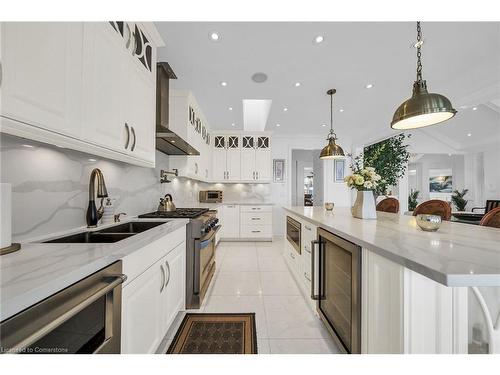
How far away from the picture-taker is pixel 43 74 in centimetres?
87

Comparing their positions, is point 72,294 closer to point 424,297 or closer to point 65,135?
point 65,135

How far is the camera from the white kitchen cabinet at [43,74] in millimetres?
756

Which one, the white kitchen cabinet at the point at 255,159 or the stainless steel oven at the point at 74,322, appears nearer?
the stainless steel oven at the point at 74,322

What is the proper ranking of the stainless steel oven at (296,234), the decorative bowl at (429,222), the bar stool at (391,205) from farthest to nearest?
the bar stool at (391,205) < the stainless steel oven at (296,234) < the decorative bowl at (429,222)

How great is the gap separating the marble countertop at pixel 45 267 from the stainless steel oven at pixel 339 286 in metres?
1.24

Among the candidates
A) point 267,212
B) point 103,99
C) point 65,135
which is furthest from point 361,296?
point 267,212

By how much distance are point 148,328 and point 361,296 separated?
128cm

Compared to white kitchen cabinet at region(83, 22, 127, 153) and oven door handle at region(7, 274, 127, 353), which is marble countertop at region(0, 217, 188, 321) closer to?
oven door handle at region(7, 274, 127, 353)

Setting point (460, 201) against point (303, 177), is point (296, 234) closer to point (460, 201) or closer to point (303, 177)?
point (303, 177)

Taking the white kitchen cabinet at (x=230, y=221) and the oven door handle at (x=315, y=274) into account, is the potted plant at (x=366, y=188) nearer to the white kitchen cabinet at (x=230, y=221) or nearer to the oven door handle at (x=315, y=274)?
the oven door handle at (x=315, y=274)

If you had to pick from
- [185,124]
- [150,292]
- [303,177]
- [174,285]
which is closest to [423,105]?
[150,292]

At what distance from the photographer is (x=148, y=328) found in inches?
49.9

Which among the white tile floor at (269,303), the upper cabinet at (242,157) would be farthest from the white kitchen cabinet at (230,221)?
the white tile floor at (269,303)
